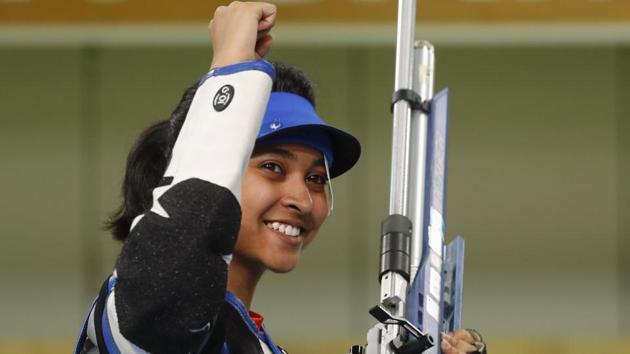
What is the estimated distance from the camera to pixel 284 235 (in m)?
1.64

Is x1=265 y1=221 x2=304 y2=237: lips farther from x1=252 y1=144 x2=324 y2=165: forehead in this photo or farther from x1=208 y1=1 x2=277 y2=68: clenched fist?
x1=208 y1=1 x2=277 y2=68: clenched fist

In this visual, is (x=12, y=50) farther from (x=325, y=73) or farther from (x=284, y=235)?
(x=284, y=235)

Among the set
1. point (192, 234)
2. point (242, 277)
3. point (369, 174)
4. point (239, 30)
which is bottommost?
point (192, 234)

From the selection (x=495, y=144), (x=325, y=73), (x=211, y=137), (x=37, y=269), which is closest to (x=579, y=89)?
(x=495, y=144)

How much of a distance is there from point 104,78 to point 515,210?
47.0 inches

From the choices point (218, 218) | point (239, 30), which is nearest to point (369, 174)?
point (239, 30)

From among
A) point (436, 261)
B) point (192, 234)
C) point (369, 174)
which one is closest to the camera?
point (192, 234)

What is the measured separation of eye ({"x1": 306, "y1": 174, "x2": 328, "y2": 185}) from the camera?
66.7 inches

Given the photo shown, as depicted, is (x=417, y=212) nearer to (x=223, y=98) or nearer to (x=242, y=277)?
(x=242, y=277)

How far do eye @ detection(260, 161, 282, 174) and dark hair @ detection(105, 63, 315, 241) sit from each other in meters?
0.10

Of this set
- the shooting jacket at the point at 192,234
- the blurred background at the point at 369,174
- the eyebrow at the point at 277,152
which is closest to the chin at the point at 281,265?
the eyebrow at the point at 277,152

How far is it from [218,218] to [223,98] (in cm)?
11

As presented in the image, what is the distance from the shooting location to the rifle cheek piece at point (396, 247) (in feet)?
5.48

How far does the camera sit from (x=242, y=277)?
1665 mm
